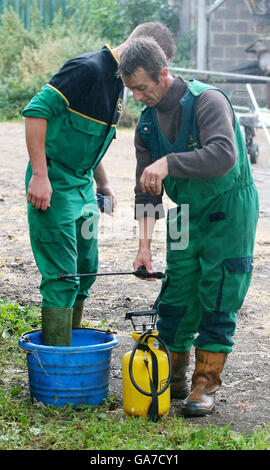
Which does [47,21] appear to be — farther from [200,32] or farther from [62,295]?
[62,295]

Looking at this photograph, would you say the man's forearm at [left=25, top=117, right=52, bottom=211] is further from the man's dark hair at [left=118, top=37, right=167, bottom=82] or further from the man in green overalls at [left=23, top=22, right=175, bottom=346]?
the man's dark hair at [left=118, top=37, right=167, bottom=82]

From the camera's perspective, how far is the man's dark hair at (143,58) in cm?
346

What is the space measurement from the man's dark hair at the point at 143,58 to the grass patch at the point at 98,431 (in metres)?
1.62

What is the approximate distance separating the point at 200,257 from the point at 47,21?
890 inches

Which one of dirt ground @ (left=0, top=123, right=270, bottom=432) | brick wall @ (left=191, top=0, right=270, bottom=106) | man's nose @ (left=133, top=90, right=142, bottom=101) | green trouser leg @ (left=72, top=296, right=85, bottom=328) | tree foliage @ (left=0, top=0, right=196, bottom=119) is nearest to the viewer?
man's nose @ (left=133, top=90, right=142, bottom=101)

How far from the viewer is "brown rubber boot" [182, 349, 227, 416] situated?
149 inches

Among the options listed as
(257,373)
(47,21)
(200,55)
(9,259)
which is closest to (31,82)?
(200,55)

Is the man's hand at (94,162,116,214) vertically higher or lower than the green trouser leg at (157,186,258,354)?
higher

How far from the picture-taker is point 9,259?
23.0ft

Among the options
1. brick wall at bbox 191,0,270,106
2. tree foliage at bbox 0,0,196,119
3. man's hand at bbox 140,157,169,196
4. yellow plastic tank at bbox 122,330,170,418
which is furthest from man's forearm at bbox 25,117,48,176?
brick wall at bbox 191,0,270,106

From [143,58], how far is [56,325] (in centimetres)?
138

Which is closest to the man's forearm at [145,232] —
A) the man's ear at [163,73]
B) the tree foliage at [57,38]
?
the man's ear at [163,73]

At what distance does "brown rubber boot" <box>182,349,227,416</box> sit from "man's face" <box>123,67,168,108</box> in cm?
129

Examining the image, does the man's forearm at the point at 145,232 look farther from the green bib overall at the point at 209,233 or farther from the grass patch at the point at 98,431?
the grass patch at the point at 98,431
